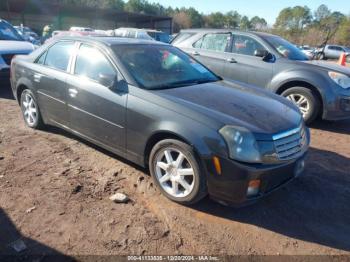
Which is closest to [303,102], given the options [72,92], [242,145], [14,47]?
[242,145]

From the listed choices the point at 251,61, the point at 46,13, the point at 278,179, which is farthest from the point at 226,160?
the point at 46,13

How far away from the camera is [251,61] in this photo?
21.6 ft

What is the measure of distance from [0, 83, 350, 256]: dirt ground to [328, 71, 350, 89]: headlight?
206 centimetres

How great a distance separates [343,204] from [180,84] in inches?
89.7

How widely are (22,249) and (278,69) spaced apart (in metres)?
5.41

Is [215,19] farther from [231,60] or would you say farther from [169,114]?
[169,114]

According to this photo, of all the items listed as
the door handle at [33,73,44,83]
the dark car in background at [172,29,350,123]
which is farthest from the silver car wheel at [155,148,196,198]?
the dark car in background at [172,29,350,123]

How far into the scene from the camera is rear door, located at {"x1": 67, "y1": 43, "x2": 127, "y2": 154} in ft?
A: 11.9

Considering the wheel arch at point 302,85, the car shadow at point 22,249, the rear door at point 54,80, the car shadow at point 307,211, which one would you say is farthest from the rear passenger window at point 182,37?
the car shadow at point 22,249

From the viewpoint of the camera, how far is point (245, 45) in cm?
682

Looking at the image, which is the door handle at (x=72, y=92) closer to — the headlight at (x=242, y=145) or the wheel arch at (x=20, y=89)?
the wheel arch at (x=20, y=89)

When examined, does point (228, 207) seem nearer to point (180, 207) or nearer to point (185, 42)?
point (180, 207)

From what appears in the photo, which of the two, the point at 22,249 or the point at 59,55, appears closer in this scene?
the point at 22,249

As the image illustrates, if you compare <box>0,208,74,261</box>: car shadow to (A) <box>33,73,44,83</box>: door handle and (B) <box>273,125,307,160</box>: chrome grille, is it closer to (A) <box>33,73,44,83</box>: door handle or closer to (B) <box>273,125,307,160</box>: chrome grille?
(B) <box>273,125,307,160</box>: chrome grille
